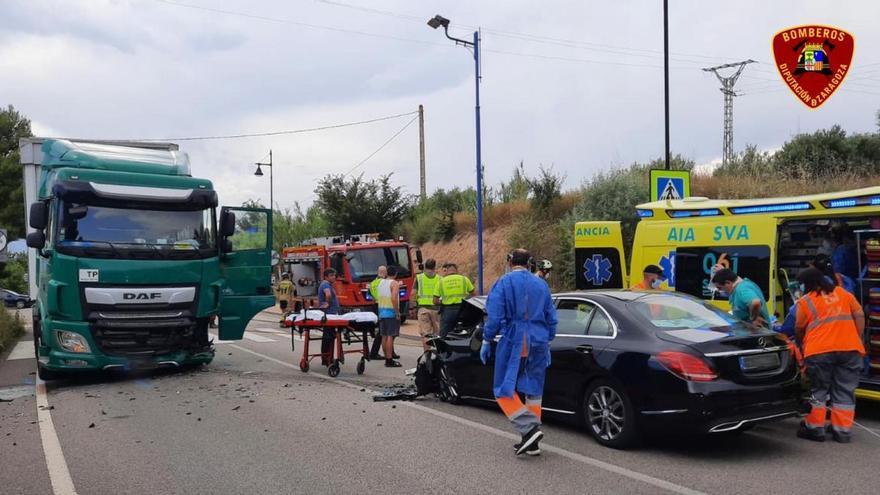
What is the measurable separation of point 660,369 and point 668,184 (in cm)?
841

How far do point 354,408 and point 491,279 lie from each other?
18927 millimetres

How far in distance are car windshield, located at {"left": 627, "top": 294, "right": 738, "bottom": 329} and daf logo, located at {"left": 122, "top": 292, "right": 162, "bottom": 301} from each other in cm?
696

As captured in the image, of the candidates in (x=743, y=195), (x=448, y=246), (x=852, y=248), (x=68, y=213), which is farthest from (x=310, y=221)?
(x=852, y=248)

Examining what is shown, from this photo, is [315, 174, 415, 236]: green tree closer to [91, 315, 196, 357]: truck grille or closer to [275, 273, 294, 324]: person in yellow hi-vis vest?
[275, 273, 294, 324]: person in yellow hi-vis vest

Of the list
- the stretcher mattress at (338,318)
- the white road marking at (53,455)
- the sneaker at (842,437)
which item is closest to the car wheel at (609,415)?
the sneaker at (842,437)

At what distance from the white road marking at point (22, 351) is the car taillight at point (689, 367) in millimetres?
13608

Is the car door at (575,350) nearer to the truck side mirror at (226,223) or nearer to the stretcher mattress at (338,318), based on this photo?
the stretcher mattress at (338,318)

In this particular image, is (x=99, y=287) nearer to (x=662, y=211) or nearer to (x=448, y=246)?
(x=662, y=211)

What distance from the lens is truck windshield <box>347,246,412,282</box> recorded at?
21031mm

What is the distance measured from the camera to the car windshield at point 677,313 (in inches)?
261

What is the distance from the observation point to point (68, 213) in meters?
10.5

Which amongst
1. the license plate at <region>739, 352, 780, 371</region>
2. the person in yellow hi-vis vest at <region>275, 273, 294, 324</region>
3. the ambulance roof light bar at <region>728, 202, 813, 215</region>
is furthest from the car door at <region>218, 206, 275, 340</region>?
the person in yellow hi-vis vest at <region>275, 273, 294, 324</region>

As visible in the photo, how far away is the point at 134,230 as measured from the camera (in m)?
10.9

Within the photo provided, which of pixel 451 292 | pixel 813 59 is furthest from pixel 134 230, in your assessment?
pixel 813 59
